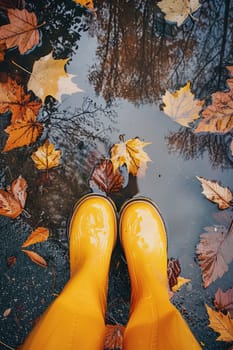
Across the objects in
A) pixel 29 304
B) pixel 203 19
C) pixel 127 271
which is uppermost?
pixel 203 19

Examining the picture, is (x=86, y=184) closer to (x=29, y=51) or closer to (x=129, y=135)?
(x=129, y=135)

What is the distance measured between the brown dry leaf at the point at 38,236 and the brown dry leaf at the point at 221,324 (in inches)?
33.0

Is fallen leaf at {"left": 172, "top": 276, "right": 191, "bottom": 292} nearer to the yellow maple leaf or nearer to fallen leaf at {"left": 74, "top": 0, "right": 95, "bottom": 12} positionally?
the yellow maple leaf

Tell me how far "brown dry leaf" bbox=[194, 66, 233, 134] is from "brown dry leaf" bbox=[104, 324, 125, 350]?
101 centimetres

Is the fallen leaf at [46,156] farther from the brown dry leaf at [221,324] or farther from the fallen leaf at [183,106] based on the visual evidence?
the brown dry leaf at [221,324]

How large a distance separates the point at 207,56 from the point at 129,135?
56 cm

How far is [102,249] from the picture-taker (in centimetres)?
142

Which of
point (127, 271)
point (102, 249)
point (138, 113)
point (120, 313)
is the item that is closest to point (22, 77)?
point (138, 113)

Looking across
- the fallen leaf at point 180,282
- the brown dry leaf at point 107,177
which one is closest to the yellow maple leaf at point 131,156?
the brown dry leaf at point 107,177

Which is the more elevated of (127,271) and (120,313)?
(127,271)

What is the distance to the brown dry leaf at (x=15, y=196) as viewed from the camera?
1581 millimetres

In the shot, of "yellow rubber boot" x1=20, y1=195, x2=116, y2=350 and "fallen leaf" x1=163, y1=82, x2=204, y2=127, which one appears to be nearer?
"yellow rubber boot" x1=20, y1=195, x2=116, y2=350

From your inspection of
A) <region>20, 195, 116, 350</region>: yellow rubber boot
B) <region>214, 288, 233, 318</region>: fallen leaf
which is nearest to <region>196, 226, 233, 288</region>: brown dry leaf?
<region>214, 288, 233, 318</region>: fallen leaf

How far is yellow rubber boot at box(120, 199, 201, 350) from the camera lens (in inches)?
36.0
